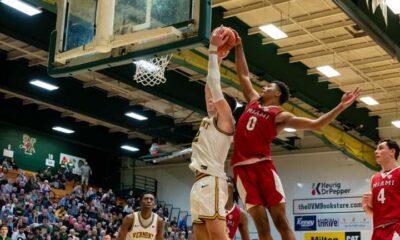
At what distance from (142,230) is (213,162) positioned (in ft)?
14.5

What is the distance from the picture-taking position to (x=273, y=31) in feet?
54.6

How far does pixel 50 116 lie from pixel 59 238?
31.0 feet

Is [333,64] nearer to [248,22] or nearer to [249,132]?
[248,22]

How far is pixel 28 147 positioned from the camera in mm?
29438

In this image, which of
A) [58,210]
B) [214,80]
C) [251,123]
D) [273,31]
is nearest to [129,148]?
[58,210]

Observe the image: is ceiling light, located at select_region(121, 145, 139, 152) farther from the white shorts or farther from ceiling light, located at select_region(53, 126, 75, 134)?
the white shorts

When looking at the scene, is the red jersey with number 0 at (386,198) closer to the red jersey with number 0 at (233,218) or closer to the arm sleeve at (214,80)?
the red jersey with number 0 at (233,218)

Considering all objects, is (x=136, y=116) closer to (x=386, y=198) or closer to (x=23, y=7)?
(x=23, y=7)

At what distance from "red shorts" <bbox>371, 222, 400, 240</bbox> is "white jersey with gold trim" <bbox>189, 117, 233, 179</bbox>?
2.17 m

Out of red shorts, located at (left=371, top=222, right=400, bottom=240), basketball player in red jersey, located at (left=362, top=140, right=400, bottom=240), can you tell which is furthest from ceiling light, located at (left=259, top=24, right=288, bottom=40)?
red shorts, located at (left=371, top=222, right=400, bottom=240)

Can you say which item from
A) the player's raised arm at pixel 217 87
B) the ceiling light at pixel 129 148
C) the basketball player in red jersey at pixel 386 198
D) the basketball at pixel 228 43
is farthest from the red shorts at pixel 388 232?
the ceiling light at pixel 129 148

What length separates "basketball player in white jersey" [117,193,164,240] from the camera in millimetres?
9703

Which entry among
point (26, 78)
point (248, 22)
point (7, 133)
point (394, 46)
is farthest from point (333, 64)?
point (7, 133)

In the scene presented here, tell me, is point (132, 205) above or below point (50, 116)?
below
